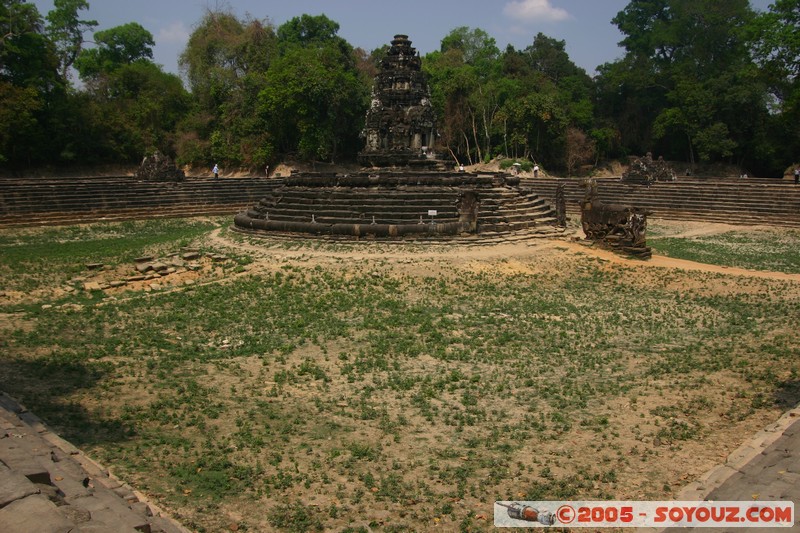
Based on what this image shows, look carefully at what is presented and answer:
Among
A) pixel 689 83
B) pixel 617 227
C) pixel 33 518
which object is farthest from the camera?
pixel 689 83

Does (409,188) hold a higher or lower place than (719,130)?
lower

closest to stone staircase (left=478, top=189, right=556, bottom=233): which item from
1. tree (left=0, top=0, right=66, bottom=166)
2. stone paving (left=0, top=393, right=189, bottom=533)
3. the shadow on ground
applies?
the shadow on ground

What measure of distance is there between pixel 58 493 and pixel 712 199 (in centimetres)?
3194

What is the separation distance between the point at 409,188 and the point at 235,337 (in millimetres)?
12670

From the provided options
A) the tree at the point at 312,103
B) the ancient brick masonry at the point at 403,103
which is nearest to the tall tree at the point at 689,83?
the tree at the point at 312,103

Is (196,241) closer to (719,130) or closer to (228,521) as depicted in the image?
(228,521)

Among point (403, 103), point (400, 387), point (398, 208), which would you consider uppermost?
point (403, 103)

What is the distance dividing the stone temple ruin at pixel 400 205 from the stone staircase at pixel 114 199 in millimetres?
8406

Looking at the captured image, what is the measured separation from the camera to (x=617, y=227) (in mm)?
19406

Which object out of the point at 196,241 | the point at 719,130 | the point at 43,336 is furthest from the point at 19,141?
the point at 719,130

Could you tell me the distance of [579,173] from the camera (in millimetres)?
54031

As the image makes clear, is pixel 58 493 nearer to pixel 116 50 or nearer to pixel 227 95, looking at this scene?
pixel 227 95

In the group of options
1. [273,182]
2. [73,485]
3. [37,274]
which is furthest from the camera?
[273,182]

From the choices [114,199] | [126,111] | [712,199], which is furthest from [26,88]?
[712,199]
